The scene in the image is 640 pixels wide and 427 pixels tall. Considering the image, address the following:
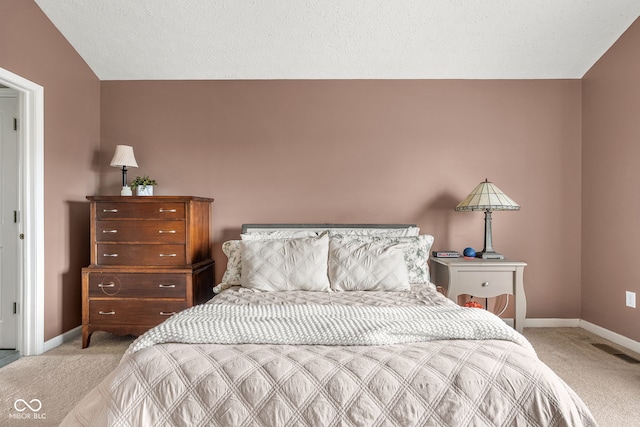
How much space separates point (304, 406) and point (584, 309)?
345 cm

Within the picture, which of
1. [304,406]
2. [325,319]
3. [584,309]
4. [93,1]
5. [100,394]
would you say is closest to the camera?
[304,406]

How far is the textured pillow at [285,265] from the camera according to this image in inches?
106

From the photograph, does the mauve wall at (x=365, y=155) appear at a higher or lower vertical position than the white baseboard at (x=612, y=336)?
higher

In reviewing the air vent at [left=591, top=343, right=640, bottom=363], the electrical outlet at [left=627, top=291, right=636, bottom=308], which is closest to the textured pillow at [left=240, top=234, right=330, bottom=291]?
the air vent at [left=591, top=343, right=640, bottom=363]

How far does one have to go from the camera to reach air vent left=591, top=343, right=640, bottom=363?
111 inches

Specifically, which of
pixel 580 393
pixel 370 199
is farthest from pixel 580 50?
pixel 580 393

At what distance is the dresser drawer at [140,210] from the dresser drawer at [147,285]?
0.47 metres

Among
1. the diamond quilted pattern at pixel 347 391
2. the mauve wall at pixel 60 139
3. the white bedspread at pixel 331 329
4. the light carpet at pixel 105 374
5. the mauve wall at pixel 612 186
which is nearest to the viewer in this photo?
the diamond quilted pattern at pixel 347 391

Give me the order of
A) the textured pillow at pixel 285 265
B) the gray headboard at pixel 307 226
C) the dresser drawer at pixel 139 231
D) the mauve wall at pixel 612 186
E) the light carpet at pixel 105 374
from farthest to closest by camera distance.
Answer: the gray headboard at pixel 307 226, the dresser drawer at pixel 139 231, the mauve wall at pixel 612 186, the textured pillow at pixel 285 265, the light carpet at pixel 105 374

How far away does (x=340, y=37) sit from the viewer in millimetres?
3188

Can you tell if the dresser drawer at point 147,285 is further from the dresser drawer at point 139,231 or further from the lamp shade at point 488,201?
the lamp shade at point 488,201

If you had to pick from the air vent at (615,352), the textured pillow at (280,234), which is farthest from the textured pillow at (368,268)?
the air vent at (615,352)

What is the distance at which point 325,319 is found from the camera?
68.6 inches

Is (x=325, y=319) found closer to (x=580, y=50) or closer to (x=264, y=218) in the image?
(x=264, y=218)
